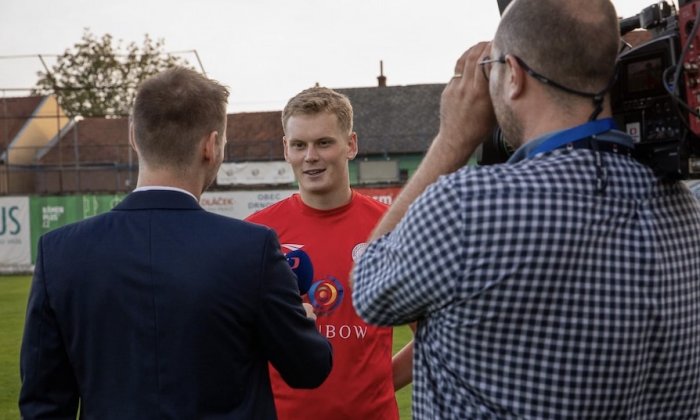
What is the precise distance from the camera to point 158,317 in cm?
251

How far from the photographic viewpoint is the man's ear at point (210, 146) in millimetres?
2740

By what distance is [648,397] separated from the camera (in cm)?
206

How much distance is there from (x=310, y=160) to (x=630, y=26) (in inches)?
85.8

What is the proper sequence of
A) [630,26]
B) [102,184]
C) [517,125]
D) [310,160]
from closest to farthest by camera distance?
[517,125], [630,26], [310,160], [102,184]

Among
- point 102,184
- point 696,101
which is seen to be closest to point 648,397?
point 696,101

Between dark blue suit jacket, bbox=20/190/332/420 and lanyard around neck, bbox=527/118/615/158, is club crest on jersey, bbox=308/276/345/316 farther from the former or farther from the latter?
lanyard around neck, bbox=527/118/615/158

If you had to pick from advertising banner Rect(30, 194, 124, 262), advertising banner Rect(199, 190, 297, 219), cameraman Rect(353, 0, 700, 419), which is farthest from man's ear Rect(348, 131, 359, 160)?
advertising banner Rect(30, 194, 124, 262)

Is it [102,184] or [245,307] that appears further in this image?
[102,184]

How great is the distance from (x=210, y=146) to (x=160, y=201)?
24 cm

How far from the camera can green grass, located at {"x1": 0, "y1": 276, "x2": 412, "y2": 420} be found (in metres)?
8.29

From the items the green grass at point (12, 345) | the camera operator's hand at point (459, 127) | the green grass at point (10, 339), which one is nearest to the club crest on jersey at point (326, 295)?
the camera operator's hand at point (459, 127)

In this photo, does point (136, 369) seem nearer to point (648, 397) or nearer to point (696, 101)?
point (648, 397)

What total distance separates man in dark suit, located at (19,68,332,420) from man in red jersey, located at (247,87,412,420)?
112 cm

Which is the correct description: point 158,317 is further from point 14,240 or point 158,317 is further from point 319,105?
point 14,240
